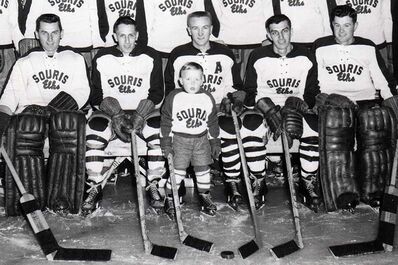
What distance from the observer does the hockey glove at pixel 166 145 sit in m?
3.57

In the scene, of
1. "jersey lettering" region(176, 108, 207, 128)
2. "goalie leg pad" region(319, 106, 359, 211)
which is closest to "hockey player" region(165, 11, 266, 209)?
"jersey lettering" region(176, 108, 207, 128)

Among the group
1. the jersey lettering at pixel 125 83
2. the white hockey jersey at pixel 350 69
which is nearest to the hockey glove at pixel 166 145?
the jersey lettering at pixel 125 83

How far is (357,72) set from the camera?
4.31 m

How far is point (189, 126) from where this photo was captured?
12.1 ft

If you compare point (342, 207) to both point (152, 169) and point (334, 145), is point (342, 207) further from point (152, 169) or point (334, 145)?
point (152, 169)

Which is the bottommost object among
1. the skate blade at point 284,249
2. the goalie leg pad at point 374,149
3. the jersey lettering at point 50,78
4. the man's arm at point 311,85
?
the skate blade at point 284,249

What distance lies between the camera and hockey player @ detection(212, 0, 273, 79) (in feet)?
15.8

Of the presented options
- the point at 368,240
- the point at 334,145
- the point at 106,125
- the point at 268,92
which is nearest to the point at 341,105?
the point at 334,145

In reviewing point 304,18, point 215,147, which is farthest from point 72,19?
point 304,18

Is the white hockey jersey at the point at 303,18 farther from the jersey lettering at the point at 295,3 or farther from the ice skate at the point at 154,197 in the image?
the ice skate at the point at 154,197

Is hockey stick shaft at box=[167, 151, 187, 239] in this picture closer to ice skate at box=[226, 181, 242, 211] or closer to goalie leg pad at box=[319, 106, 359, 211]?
ice skate at box=[226, 181, 242, 211]

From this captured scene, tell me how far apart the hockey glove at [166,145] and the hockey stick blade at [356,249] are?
3.83 feet

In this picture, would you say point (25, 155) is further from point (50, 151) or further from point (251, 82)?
point (251, 82)

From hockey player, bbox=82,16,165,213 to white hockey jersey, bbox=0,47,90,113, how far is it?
12 centimetres
